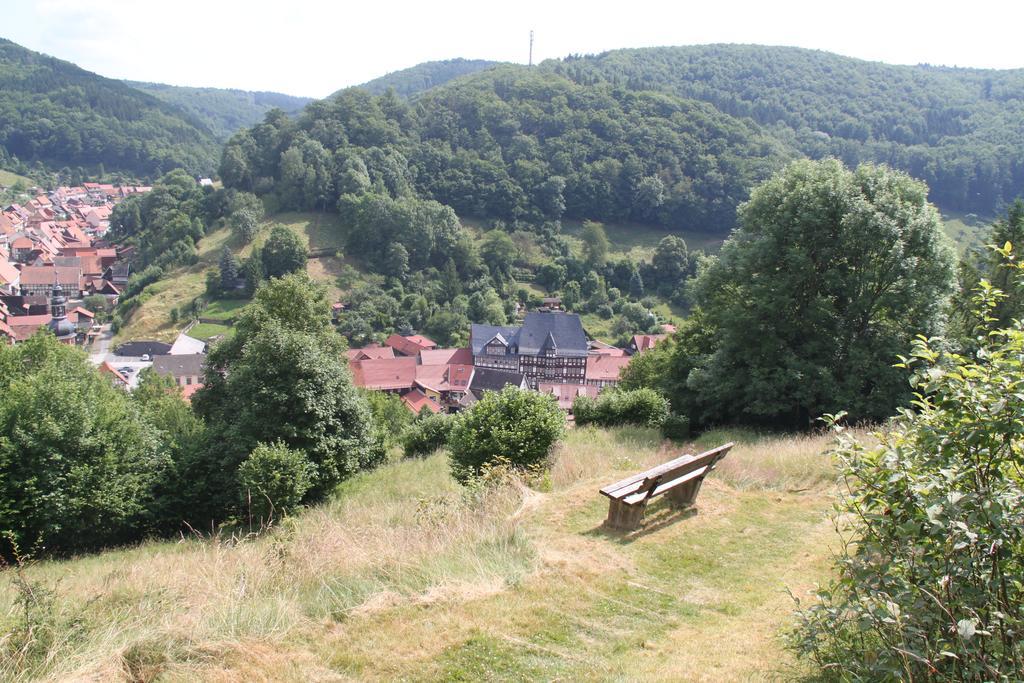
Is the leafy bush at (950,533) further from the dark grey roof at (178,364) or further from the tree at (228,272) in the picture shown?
the tree at (228,272)

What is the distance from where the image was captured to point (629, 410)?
1484 centimetres

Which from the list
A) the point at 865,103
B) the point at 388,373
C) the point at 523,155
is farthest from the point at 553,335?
the point at 865,103

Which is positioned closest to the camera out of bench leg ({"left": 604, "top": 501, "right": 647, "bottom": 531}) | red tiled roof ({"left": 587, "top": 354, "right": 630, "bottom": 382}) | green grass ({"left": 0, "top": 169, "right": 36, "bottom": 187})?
bench leg ({"left": 604, "top": 501, "right": 647, "bottom": 531})

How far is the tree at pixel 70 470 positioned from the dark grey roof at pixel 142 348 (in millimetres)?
42311

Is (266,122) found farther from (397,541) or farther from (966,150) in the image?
(966,150)

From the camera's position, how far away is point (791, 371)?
13570 mm

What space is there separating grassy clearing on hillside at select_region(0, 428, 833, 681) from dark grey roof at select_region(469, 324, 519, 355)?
4565cm

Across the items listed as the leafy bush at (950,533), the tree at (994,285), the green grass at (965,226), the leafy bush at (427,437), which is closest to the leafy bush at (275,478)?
the leafy bush at (427,437)

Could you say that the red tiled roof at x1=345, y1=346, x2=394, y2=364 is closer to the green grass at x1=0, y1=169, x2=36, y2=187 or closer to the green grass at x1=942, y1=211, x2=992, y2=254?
the green grass at x1=942, y1=211, x2=992, y2=254

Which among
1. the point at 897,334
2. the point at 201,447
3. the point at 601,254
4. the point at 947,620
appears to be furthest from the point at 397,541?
the point at 601,254

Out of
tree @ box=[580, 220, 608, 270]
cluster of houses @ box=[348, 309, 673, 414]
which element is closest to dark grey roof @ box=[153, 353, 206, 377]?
cluster of houses @ box=[348, 309, 673, 414]

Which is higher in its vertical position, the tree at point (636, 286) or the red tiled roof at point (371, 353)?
the tree at point (636, 286)

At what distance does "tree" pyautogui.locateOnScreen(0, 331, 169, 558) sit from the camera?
1088cm

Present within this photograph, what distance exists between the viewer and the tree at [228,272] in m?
62.9
